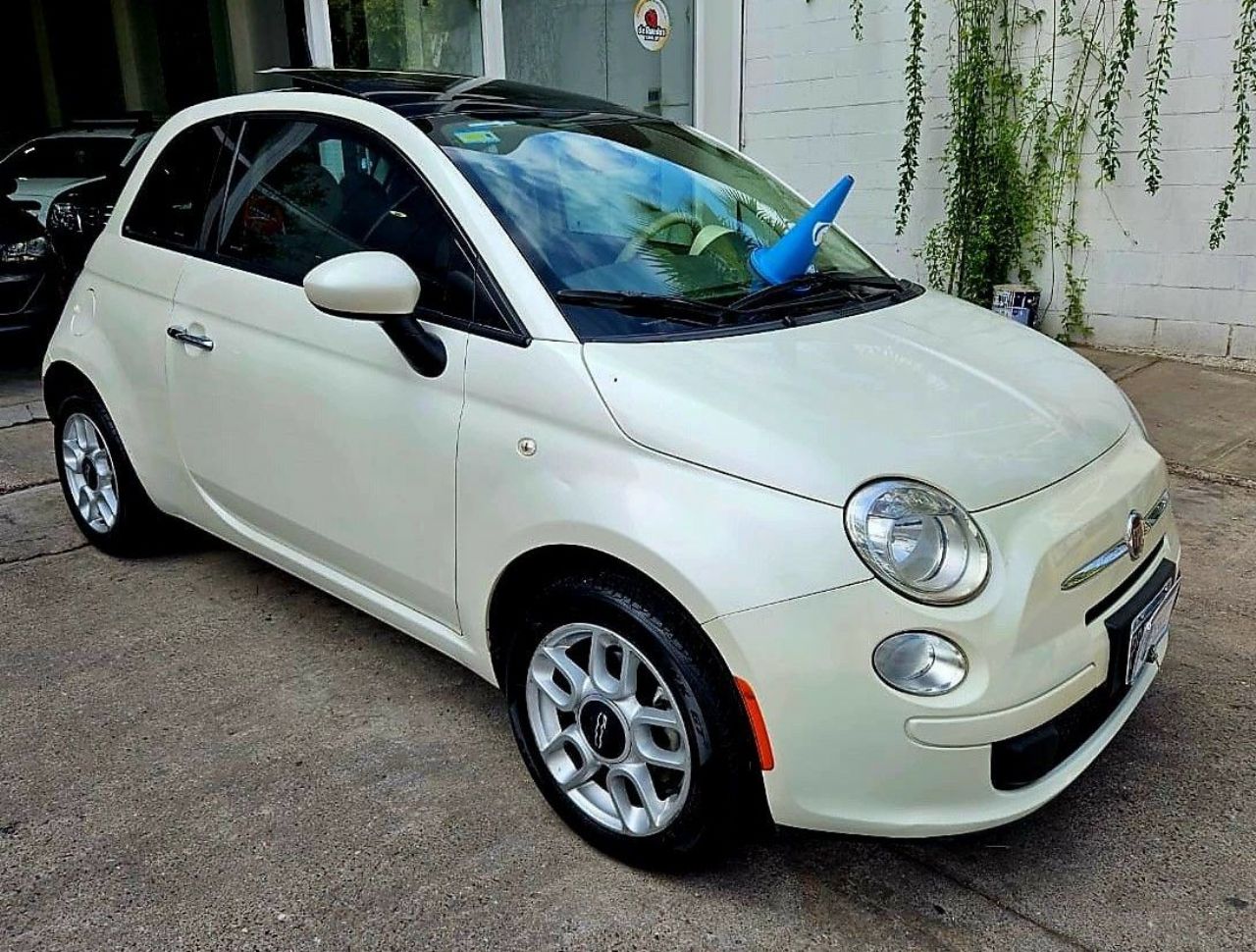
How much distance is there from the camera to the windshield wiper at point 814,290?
2.59 meters

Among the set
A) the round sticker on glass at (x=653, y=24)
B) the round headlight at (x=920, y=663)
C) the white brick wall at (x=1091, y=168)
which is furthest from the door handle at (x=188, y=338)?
the round sticker on glass at (x=653, y=24)

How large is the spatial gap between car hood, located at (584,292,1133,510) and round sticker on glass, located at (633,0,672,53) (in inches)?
238

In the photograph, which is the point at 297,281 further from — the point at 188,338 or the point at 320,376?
the point at 188,338

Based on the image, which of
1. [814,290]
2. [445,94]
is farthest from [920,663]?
[445,94]

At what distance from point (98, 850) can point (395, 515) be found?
39.1 inches

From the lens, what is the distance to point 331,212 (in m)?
2.88

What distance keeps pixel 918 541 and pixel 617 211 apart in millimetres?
1242

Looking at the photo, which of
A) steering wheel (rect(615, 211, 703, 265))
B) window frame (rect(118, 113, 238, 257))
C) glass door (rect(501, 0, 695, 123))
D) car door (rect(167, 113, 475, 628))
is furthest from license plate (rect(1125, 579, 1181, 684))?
glass door (rect(501, 0, 695, 123))

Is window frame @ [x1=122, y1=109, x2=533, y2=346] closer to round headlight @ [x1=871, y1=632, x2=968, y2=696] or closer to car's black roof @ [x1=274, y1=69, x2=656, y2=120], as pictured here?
car's black roof @ [x1=274, y1=69, x2=656, y2=120]

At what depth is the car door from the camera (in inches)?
99.7

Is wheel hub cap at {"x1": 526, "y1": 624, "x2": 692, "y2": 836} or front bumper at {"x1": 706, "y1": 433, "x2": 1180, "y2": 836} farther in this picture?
wheel hub cap at {"x1": 526, "y1": 624, "x2": 692, "y2": 836}

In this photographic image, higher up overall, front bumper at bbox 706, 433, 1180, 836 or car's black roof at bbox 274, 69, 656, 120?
car's black roof at bbox 274, 69, 656, 120

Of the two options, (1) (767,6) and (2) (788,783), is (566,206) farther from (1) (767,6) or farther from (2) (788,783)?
(1) (767,6)

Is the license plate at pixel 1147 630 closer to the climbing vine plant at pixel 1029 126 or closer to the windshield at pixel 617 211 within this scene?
the windshield at pixel 617 211
